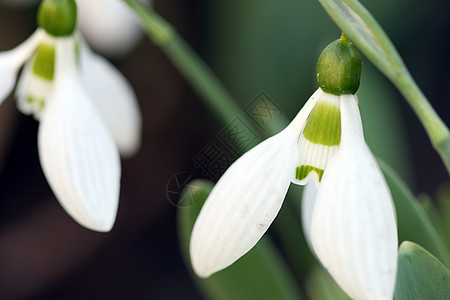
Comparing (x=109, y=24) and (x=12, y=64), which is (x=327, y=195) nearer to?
(x=12, y=64)

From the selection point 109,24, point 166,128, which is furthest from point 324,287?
point 166,128

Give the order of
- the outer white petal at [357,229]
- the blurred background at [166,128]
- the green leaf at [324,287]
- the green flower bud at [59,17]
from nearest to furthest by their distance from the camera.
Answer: the outer white petal at [357,229] → the green flower bud at [59,17] → the green leaf at [324,287] → the blurred background at [166,128]

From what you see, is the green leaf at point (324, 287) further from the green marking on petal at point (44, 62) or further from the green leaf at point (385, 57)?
the green marking on petal at point (44, 62)

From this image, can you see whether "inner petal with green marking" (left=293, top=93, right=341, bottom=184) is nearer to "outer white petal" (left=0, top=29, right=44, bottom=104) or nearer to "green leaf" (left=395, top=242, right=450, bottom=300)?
"green leaf" (left=395, top=242, right=450, bottom=300)

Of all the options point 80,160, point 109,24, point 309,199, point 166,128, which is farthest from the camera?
point 166,128

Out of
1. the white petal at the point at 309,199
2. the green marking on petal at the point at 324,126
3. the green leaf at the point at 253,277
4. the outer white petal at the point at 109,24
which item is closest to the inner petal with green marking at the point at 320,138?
the green marking on petal at the point at 324,126

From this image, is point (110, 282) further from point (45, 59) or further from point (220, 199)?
point (220, 199)
